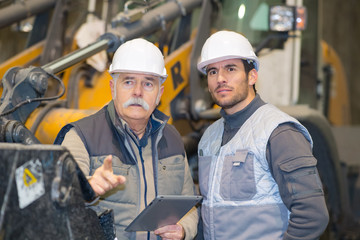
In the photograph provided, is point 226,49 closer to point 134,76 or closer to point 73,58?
point 134,76

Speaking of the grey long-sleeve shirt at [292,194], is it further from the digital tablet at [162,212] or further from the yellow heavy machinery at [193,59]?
the yellow heavy machinery at [193,59]

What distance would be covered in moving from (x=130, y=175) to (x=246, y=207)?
50 cm

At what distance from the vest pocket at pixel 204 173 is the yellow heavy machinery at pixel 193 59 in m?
0.92

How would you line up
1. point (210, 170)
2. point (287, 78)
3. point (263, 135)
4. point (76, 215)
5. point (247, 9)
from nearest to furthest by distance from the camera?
point (76, 215), point (263, 135), point (210, 170), point (247, 9), point (287, 78)

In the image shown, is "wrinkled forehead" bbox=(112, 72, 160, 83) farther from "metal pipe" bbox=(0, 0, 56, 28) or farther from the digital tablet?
"metal pipe" bbox=(0, 0, 56, 28)

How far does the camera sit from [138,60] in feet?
7.12

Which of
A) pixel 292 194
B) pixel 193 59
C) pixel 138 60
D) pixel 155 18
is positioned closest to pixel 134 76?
pixel 138 60

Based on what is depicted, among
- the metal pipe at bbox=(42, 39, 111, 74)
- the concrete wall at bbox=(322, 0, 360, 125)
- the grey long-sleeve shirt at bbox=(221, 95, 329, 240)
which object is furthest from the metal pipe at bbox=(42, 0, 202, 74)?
the concrete wall at bbox=(322, 0, 360, 125)

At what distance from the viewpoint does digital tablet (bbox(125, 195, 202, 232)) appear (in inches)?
69.0

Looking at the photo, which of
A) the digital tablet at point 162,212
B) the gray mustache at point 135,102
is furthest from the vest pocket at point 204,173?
the gray mustache at point 135,102

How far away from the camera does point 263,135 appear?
6.56 feet

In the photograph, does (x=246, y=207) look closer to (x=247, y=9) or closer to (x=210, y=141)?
(x=210, y=141)

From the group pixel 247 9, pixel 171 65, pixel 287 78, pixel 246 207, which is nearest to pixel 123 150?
pixel 246 207

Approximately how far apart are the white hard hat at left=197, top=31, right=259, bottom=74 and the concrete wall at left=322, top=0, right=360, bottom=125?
4.74 m
